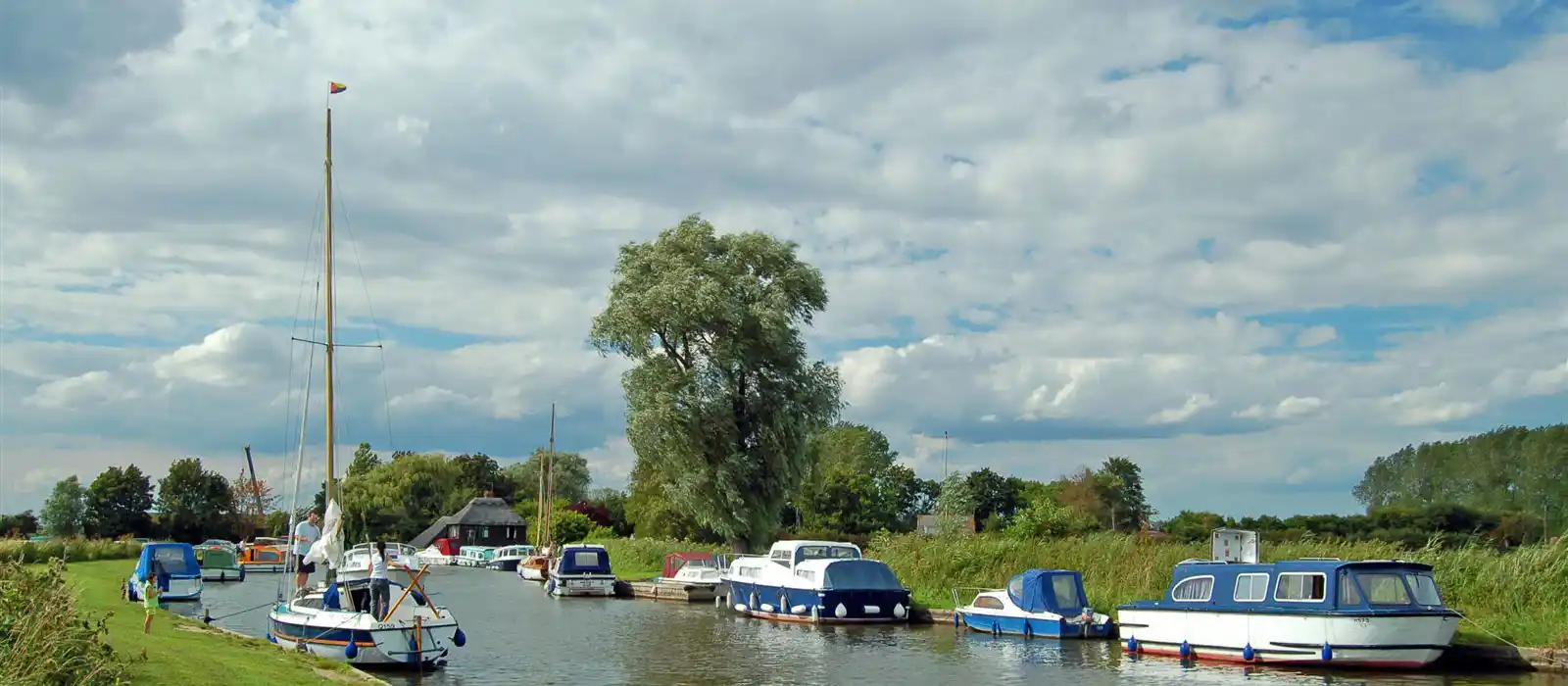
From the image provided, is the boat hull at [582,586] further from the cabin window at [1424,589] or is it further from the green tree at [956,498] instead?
the green tree at [956,498]

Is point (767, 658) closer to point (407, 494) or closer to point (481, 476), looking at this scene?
point (407, 494)

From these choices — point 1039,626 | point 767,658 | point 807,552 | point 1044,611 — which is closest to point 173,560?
point 807,552

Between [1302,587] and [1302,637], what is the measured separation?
46.6 inches

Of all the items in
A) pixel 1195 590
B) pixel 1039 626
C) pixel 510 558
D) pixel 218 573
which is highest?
pixel 1195 590

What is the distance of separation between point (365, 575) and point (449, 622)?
2.69 meters

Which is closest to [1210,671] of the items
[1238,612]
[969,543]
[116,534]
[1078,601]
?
[1238,612]

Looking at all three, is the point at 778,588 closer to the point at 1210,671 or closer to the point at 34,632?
the point at 1210,671

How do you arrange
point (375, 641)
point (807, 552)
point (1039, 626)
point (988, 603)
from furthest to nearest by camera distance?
point (807, 552), point (988, 603), point (1039, 626), point (375, 641)

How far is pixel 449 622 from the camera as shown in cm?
2962

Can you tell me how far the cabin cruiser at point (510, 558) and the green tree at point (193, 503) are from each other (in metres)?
37.0

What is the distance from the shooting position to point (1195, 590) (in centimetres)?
3331

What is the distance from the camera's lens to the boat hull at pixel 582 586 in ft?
201

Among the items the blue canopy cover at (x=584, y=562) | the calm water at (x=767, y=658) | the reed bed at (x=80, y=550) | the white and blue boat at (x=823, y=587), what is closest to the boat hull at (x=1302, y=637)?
the calm water at (x=767, y=658)

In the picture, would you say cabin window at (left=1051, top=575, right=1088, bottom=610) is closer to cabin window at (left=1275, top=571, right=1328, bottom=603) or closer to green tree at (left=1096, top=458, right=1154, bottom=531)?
cabin window at (left=1275, top=571, right=1328, bottom=603)
